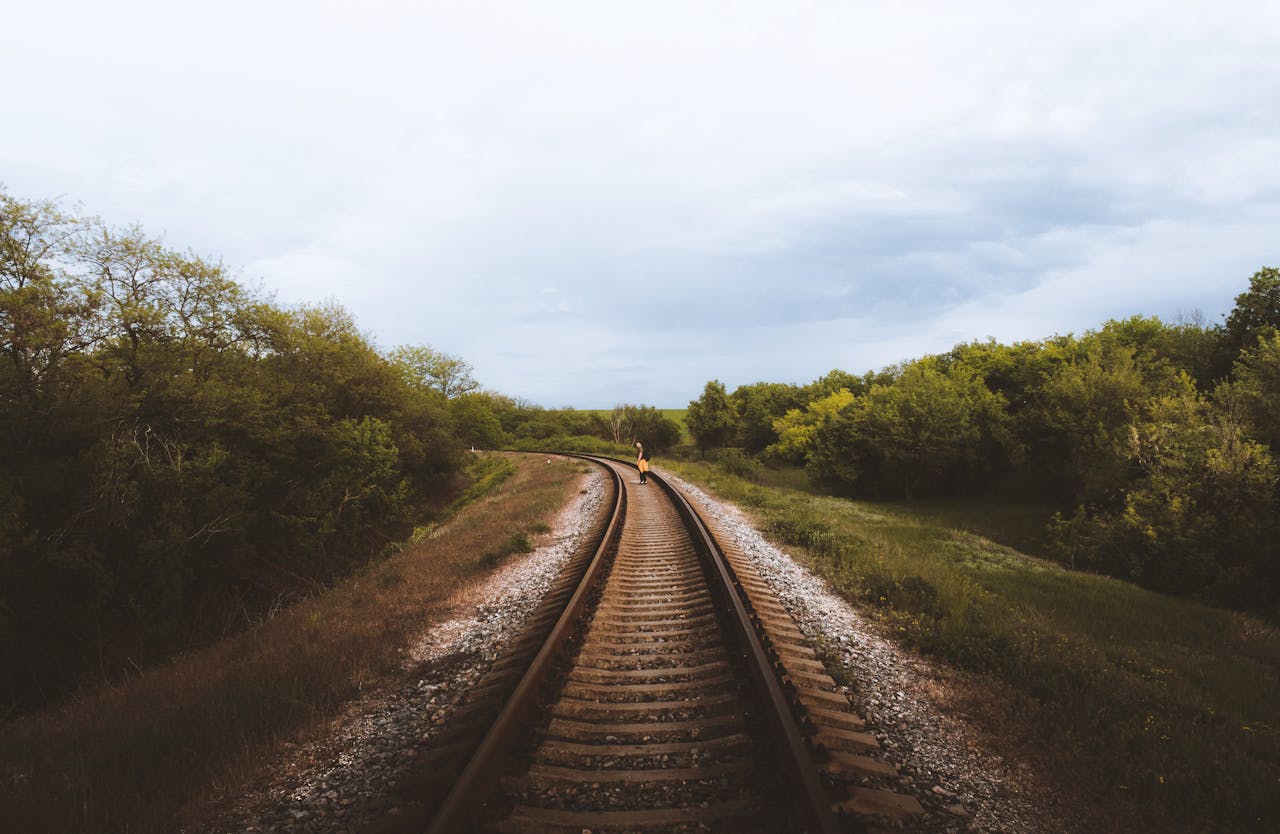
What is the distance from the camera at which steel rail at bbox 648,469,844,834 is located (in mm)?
2715

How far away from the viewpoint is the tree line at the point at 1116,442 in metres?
13.3

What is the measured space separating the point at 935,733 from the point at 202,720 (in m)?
6.54

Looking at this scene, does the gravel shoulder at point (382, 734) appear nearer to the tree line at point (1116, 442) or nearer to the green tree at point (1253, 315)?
the tree line at point (1116, 442)

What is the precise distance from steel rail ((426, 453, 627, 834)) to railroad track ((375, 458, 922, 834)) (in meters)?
0.01

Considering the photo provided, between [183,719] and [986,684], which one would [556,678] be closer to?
[183,719]

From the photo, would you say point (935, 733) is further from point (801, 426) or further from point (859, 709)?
point (801, 426)

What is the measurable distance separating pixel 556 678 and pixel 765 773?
2.09 metres

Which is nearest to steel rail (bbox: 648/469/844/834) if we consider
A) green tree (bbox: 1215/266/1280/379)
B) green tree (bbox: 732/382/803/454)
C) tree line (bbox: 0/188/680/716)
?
tree line (bbox: 0/188/680/716)

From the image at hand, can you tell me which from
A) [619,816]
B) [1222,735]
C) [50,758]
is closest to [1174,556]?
[1222,735]

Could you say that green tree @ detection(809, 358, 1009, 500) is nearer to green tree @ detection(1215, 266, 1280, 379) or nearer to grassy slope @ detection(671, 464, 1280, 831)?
green tree @ detection(1215, 266, 1280, 379)

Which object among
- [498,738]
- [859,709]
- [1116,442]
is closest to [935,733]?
[859,709]

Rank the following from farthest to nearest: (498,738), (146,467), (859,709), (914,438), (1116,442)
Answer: (914,438)
(1116,442)
(146,467)
(859,709)
(498,738)

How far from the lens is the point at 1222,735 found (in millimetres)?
4281

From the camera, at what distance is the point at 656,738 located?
3801mm
